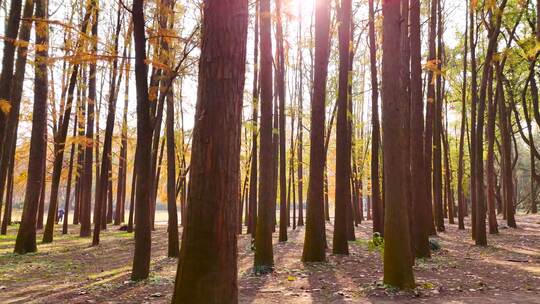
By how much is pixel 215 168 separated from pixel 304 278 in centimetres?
563

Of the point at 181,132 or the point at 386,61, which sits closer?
the point at 386,61

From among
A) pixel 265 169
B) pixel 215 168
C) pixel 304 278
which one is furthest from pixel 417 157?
pixel 215 168

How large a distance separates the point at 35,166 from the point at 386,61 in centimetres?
1106

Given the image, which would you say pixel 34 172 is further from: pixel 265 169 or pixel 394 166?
pixel 394 166

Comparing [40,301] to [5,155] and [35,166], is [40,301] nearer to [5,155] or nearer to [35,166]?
[5,155]

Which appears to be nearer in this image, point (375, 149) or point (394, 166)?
point (394, 166)

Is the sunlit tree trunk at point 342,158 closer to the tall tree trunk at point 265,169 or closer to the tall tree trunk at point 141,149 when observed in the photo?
the tall tree trunk at point 265,169

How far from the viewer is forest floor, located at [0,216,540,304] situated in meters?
6.93

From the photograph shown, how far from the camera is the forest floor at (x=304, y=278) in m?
6.93

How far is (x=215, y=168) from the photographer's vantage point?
3.65 meters

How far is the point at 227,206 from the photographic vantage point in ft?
12.1

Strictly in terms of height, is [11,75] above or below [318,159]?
above

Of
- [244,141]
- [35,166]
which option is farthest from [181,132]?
[35,166]

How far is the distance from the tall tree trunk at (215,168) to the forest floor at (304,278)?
3374 millimetres
